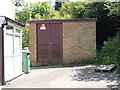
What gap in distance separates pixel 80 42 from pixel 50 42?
234 cm

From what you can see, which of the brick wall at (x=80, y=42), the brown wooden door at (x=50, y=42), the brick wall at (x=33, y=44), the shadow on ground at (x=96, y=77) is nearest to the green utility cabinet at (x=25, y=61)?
the shadow on ground at (x=96, y=77)

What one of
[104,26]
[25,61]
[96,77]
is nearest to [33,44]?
[25,61]

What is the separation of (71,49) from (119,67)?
435 cm

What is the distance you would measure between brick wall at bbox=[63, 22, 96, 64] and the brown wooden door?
2.10 feet

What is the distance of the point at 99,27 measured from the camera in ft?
54.3

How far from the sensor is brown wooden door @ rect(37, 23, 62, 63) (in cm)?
1435

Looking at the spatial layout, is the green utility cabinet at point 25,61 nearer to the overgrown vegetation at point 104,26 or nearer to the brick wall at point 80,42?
the brick wall at point 80,42

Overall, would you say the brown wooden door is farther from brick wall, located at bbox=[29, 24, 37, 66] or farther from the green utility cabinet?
the green utility cabinet

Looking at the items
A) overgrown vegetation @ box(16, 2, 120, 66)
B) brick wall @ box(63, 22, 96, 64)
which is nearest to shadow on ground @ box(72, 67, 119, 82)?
overgrown vegetation @ box(16, 2, 120, 66)

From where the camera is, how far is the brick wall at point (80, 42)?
1402cm

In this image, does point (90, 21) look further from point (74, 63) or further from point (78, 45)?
point (74, 63)

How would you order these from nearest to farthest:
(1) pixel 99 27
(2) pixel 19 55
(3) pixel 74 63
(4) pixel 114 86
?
(4) pixel 114 86 < (2) pixel 19 55 < (3) pixel 74 63 < (1) pixel 99 27

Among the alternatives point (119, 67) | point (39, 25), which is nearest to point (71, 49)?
point (39, 25)

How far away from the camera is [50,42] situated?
570 inches
